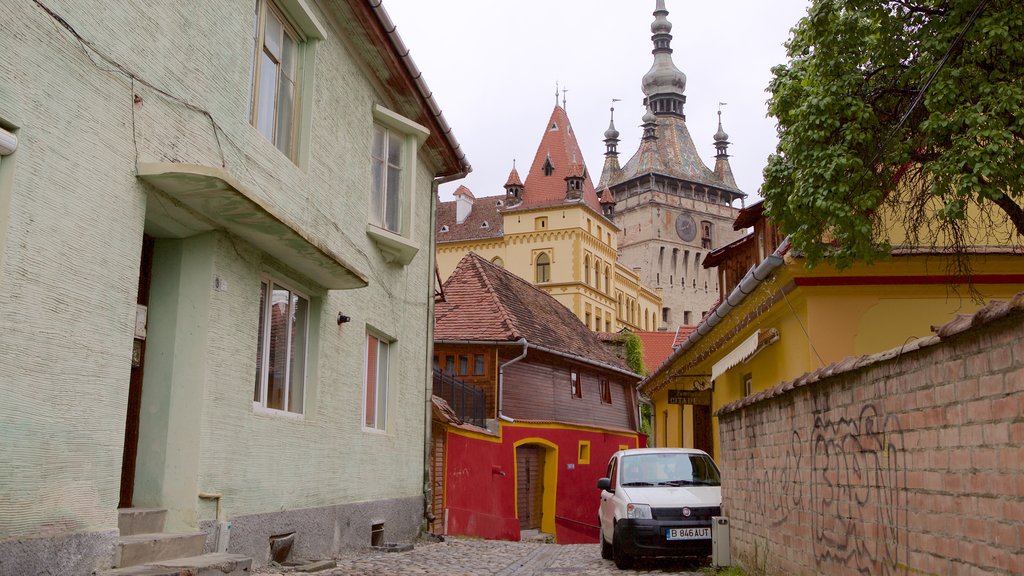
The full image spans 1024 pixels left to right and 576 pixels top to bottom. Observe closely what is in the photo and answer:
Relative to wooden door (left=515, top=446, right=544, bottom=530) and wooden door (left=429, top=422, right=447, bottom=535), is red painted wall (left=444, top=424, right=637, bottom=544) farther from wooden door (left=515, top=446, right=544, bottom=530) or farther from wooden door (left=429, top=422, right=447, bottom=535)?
wooden door (left=515, top=446, right=544, bottom=530)

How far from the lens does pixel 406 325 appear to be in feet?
46.1

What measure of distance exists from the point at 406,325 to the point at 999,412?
10.3 metres

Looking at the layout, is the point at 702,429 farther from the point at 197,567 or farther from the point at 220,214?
the point at 197,567

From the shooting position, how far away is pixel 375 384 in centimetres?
1290

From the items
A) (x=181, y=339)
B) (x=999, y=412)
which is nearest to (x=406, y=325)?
(x=181, y=339)

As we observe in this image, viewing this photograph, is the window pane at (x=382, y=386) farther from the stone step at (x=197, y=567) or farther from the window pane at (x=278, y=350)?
the stone step at (x=197, y=567)

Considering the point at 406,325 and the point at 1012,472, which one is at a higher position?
the point at 406,325

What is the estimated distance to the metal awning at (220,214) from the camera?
6.87 metres

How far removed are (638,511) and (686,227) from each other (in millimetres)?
102136

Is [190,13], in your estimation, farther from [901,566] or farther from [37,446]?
[901,566]

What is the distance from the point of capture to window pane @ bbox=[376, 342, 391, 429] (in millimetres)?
13086

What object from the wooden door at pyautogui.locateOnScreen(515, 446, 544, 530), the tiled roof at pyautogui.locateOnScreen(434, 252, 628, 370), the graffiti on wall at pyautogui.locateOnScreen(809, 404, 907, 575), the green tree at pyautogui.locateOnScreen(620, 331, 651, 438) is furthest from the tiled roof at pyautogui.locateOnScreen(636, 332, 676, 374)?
the graffiti on wall at pyautogui.locateOnScreen(809, 404, 907, 575)

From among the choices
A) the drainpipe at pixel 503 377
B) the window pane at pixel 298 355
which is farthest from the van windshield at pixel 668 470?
the drainpipe at pixel 503 377


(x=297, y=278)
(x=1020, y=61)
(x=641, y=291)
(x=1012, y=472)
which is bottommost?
(x=1012, y=472)
